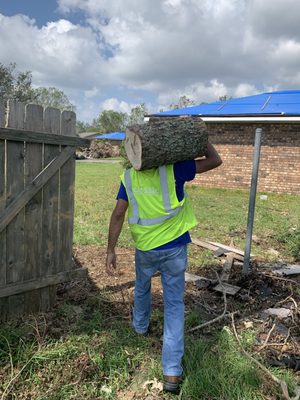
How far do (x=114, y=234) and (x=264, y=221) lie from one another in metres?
6.83

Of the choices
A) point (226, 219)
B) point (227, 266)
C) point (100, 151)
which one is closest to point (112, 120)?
point (100, 151)

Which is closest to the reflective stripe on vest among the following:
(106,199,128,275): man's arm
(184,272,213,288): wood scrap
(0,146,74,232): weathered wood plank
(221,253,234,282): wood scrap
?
(106,199,128,275): man's arm

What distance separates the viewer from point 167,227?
9.62 feet

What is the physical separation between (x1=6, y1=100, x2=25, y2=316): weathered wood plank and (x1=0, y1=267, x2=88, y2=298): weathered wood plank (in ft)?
0.21

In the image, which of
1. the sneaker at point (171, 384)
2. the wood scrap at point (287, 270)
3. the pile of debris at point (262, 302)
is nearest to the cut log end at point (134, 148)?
the sneaker at point (171, 384)

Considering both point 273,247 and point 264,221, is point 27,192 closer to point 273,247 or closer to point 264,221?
point 273,247

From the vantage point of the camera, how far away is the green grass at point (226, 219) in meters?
7.00

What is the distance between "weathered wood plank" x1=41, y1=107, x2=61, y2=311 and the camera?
3672 millimetres

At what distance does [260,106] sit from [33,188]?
540 inches

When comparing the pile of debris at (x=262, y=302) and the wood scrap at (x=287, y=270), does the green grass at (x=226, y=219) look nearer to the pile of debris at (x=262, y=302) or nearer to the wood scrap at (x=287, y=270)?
the wood scrap at (x=287, y=270)

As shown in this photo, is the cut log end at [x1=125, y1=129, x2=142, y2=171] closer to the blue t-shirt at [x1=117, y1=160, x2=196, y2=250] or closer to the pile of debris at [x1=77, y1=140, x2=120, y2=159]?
the blue t-shirt at [x1=117, y1=160, x2=196, y2=250]

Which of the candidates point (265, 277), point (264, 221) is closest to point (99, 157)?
point (264, 221)

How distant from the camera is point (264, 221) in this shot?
9.29 metres

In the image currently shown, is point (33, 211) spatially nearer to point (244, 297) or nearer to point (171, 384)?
point (171, 384)
